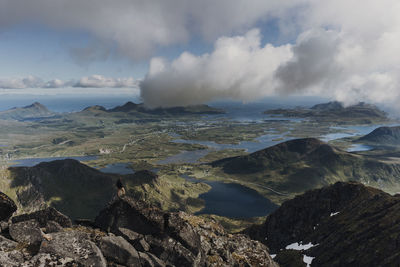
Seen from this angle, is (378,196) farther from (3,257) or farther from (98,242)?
(3,257)

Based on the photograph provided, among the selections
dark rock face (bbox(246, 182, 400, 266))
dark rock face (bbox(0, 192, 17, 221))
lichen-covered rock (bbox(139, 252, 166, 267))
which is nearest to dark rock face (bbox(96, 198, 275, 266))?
lichen-covered rock (bbox(139, 252, 166, 267))

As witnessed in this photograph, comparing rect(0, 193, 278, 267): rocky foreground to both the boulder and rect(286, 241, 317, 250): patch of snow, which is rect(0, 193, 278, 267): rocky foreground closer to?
the boulder

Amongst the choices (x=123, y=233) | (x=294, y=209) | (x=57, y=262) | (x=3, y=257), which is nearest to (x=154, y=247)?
(x=123, y=233)

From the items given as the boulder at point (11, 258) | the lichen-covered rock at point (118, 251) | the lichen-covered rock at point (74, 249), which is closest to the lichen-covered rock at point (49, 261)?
the lichen-covered rock at point (74, 249)

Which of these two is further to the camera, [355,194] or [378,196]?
[355,194]

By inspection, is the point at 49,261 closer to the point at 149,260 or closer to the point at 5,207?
the point at 5,207

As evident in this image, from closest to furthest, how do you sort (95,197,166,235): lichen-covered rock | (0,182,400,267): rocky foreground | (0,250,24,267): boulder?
(0,250,24,267): boulder, (0,182,400,267): rocky foreground, (95,197,166,235): lichen-covered rock
